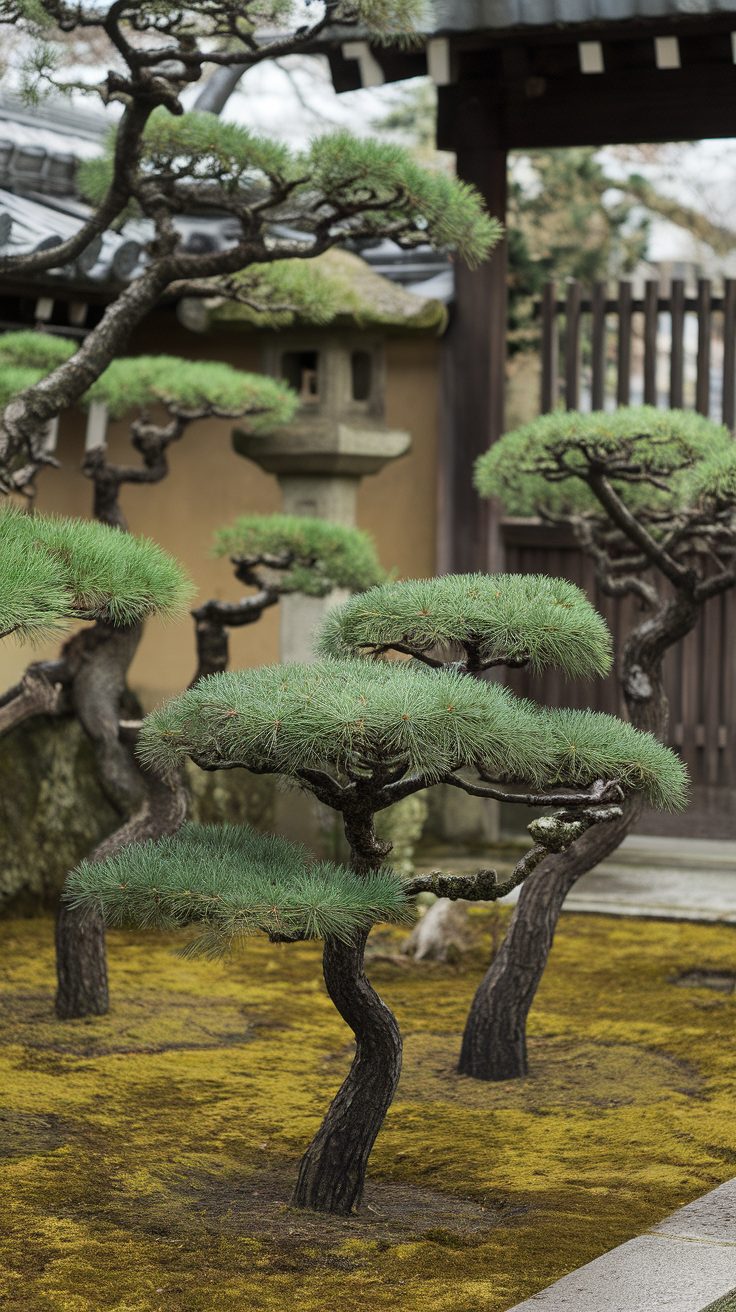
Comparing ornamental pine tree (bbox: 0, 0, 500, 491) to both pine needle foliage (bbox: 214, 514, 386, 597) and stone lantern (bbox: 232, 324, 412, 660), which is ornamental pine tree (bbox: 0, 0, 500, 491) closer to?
pine needle foliage (bbox: 214, 514, 386, 597)

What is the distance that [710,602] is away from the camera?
8961mm

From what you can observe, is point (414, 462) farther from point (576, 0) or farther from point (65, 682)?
point (65, 682)

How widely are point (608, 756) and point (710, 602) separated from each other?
5264 millimetres

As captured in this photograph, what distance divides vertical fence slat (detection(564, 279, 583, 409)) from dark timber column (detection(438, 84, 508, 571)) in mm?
372

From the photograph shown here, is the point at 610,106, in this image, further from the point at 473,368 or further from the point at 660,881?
the point at 660,881

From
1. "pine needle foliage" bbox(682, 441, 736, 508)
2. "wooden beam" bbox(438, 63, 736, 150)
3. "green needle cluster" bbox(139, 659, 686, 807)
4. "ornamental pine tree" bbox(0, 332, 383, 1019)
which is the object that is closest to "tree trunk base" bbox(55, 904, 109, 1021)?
"ornamental pine tree" bbox(0, 332, 383, 1019)

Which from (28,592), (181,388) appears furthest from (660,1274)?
(181,388)

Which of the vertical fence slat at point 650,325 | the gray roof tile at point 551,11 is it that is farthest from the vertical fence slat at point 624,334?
the gray roof tile at point 551,11

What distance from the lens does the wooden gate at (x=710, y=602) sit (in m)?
8.83

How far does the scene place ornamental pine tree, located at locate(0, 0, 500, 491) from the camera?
16.4 ft

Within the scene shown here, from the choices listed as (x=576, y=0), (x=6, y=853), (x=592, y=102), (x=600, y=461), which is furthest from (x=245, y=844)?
(x=592, y=102)

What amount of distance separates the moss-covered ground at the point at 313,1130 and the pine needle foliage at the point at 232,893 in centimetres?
75

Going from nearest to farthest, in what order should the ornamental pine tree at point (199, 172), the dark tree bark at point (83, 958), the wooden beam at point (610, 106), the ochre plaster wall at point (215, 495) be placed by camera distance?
1. the ornamental pine tree at point (199, 172)
2. the dark tree bark at point (83, 958)
3. the wooden beam at point (610, 106)
4. the ochre plaster wall at point (215, 495)

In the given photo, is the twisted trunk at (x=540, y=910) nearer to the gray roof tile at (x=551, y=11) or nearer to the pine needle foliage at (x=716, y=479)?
the pine needle foliage at (x=716, y=479)
